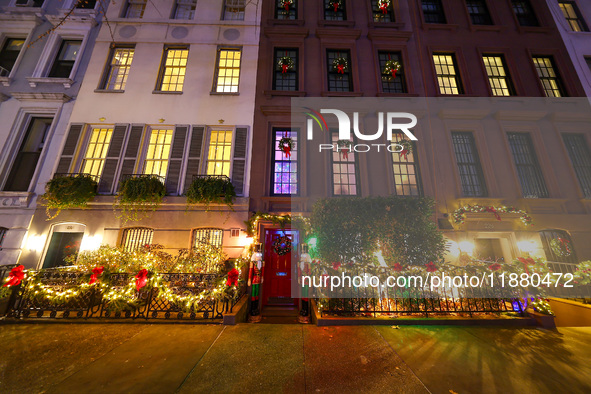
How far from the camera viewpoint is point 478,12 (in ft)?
40.2

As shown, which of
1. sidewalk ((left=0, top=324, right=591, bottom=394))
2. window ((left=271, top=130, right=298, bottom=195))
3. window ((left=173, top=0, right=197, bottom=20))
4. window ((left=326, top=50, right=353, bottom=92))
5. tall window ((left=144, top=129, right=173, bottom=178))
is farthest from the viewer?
window ((left=173, top=0, right=197, bottom=20))

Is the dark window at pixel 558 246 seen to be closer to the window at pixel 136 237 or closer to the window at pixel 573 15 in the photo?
the window at pixel 573 15

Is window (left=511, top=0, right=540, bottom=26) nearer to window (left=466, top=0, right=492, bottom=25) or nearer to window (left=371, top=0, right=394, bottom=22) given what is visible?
window (left=466, top=0, right=492, bottom=25)

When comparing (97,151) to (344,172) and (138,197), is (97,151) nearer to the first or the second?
(138,197)

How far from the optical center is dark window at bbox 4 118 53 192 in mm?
8758

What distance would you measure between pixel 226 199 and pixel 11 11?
15.5 metres

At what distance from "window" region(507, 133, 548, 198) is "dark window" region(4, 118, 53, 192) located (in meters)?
21.8

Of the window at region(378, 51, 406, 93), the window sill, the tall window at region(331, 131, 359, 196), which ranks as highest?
the window at region(378, 51, 406, 93)

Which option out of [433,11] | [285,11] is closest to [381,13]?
[433,11]

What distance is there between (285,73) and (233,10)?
5.14 m

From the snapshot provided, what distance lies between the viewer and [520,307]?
19.3 ft

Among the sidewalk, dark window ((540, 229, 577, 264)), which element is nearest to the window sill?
the sidewalk

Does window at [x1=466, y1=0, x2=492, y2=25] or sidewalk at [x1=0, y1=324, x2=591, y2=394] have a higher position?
window at [x1=466, y1=0, x2=492, y2=25]

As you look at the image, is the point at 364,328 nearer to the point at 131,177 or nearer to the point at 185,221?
the point at 185,221
